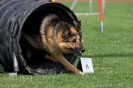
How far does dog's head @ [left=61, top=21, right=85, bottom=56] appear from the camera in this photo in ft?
27.2

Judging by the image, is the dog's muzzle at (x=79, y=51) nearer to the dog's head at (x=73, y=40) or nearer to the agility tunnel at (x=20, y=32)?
the dog's head at (x=73, y=40)

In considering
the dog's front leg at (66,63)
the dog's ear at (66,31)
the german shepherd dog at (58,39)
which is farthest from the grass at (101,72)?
the dog's ear at (66,31)

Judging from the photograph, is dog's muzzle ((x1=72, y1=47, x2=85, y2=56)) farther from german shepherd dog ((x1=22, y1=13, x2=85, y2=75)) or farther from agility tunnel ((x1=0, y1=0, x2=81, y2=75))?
agility tunnel ((x1=0, y1=0, x2=81, y2=75))

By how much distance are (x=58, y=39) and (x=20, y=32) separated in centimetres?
69

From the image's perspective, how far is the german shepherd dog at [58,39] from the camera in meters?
8.33

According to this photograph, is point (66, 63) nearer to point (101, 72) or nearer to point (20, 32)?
point (101, 72)

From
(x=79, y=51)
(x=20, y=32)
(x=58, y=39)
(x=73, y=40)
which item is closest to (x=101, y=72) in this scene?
(x=79, y=51)

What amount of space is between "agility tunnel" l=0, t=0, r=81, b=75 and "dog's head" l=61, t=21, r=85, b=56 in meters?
0.53

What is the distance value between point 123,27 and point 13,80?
11158 millimetres

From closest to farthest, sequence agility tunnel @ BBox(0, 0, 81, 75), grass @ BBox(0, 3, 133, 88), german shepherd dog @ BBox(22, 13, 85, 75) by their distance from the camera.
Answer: grass @ BBox(0, 3, 133, 88) < agility tunnel @ BBox(0, 0, 81, 75) < german shepherd dog @ BBox(22, 13, 85, 75)

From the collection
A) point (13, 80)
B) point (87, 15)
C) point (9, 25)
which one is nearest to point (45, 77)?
point (13, 80)

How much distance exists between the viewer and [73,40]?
830cm

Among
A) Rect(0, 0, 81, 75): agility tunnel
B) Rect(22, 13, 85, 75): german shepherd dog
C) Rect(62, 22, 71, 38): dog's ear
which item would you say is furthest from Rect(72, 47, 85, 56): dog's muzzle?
Rect(0, 0, 81, 75): agility tunnel

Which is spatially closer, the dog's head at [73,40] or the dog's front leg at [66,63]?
the dog's head at [73,40]
